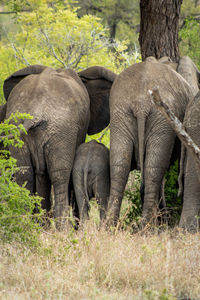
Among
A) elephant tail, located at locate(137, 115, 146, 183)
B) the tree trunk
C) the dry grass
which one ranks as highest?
the tree trunk

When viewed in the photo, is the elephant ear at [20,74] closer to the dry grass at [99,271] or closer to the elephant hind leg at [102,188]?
the elephant hind leg at [102,188]

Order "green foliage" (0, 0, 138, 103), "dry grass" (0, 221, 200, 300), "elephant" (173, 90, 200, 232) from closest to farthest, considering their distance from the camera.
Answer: "dry grass" (0, 221, 200, 300) → "elephant" (173, 90, 200, 232) → "green foliage" (0, 0, 138, 103)

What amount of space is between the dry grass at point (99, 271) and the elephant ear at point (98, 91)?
3.66 m

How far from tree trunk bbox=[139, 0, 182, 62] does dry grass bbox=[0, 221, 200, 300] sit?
4156mm

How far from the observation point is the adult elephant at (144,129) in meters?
6.20

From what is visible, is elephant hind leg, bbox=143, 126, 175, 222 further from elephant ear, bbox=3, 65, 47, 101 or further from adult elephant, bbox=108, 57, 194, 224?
elephant ear, bbox=3, 65, 47, 101

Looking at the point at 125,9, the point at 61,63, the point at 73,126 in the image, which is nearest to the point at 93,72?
the point at 73,126

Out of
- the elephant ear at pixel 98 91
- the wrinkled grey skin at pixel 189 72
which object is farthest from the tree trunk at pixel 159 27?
the wrinkled grey skin at pixel 189 72

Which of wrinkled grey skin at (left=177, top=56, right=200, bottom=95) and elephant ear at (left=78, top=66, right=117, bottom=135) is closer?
wrinkled grey skin at (left=177, top=56, right=200, bottom=95)

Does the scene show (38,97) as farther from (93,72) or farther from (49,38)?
(49,38)

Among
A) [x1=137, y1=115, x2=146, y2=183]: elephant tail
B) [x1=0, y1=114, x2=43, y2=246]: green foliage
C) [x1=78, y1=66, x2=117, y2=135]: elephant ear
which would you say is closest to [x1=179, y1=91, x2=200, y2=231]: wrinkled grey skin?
[x1=137, y1=115, x2=146, y2=183]: elephant tail

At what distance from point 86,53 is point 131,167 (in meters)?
9.61

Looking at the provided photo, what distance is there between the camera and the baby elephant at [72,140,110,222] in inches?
259

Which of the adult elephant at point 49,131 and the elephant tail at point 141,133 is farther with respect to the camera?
the adult elephant at point 49,131
